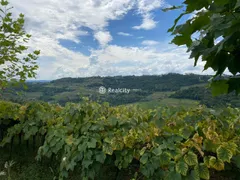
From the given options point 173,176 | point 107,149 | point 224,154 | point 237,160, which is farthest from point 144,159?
point 237,160

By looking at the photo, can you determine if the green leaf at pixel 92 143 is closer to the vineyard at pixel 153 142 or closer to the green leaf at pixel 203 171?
the vineyard at pixel 153 142

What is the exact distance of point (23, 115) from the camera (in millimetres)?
6500

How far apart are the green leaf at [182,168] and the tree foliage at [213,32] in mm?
1889

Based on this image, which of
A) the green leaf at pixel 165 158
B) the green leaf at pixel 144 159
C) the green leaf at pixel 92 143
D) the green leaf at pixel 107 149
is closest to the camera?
the green leaf at pixel 165 158

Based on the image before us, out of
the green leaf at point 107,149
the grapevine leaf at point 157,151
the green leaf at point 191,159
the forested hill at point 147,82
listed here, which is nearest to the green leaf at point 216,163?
the green leaf at point 191,159

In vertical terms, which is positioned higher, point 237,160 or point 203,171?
point 237,160

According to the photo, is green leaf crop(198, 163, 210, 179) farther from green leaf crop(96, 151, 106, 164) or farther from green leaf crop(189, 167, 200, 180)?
green leaf crop(96, 151, 106, 164)

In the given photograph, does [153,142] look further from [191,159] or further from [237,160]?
[237,160]

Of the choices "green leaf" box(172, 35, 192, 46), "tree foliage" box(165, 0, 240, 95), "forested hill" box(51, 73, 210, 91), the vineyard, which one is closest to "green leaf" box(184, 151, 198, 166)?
the vineyard

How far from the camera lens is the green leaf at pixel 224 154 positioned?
9.19 feet

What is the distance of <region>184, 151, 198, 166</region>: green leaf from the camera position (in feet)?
9.54

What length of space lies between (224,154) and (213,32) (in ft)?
7.09

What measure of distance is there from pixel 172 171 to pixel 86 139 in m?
1.70

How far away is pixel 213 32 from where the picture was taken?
113 centimetres
